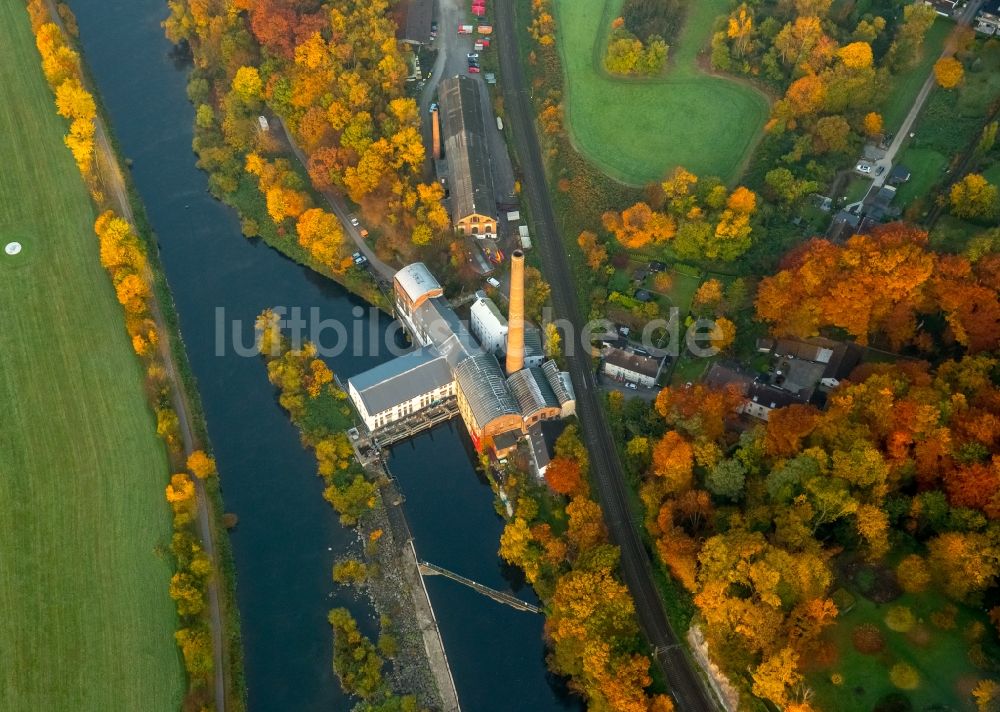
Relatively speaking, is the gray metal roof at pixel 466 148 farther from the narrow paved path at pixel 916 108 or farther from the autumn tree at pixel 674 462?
the narrow paved path at pixel 916 108

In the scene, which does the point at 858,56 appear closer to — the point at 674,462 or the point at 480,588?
the point at 674,462

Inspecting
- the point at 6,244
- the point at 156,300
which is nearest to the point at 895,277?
the point at 156,300

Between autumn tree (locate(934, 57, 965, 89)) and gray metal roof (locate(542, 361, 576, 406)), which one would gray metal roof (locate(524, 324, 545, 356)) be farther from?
autumn tree (locate(934, 57, 965, 89))

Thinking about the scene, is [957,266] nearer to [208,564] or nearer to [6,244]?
[208,564]

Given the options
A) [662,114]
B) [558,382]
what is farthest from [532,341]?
[662,114]

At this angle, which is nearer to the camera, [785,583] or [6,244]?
[785,583]

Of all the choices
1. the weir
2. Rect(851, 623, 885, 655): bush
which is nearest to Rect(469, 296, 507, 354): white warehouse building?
Answer: the weir
